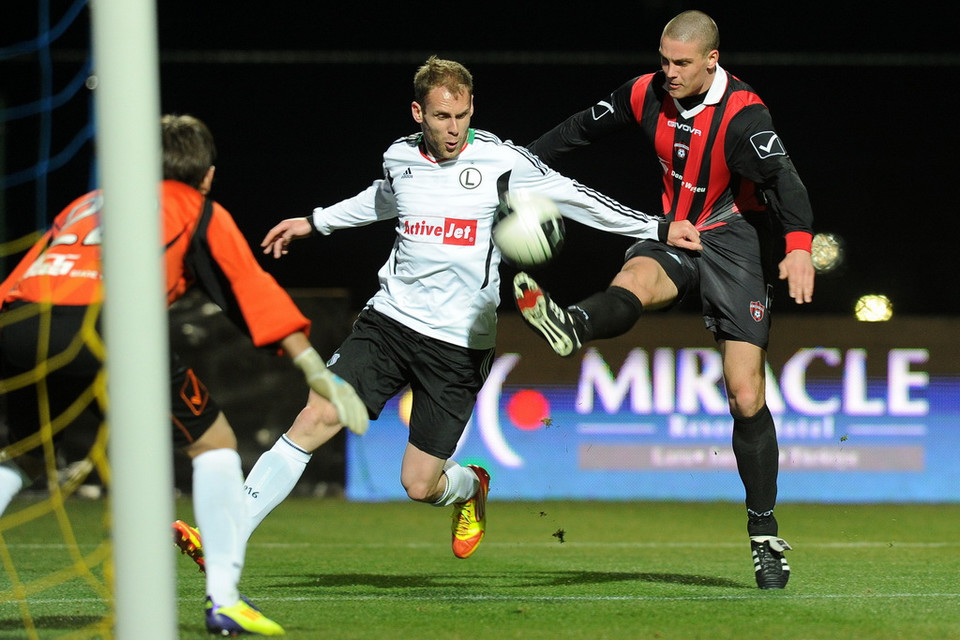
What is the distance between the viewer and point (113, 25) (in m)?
2.62

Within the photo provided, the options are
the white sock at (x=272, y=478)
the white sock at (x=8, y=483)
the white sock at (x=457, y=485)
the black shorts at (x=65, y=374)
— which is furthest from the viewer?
the white sock at (x=457, y=485)

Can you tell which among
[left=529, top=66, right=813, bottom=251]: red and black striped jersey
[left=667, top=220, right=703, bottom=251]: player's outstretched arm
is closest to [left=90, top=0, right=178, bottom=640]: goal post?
[left=667, top=220, right=703, bottom=251]: player's outstretched arm

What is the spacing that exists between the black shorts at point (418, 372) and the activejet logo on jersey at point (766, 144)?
1.35 metres

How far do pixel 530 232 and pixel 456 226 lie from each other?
413 millimetres

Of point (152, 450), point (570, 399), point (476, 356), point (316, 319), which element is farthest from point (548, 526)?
point (152, 450)

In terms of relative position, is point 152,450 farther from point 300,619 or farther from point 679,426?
point 679,426

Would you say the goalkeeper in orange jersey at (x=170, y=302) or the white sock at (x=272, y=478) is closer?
the goalkeeper in orange jersey at (x=170, y=302)

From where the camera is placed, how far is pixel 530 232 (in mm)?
4738

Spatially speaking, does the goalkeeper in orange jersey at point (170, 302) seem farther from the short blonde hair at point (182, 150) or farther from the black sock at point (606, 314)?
the black sock at point (606, 314)

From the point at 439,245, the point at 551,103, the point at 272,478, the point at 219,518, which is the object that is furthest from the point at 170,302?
the point at 551,103

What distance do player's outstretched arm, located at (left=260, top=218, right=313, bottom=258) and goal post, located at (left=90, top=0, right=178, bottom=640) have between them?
7.65 feet

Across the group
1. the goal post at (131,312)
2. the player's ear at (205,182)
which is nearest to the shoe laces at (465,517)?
the player's ear at (205,182)

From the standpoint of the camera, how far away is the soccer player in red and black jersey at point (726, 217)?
4848mm

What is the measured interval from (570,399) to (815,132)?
13.8 feet
